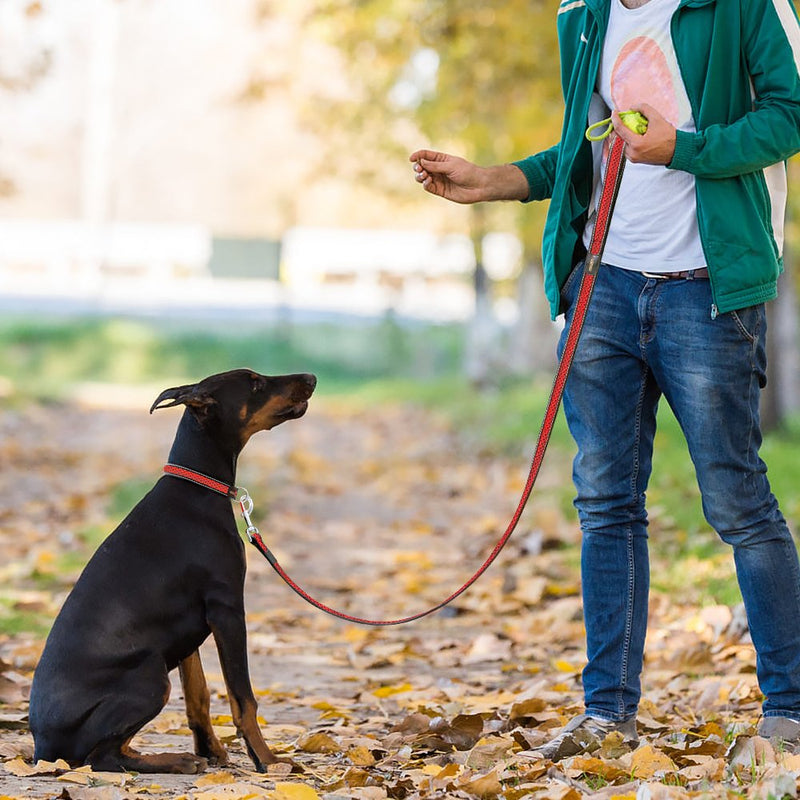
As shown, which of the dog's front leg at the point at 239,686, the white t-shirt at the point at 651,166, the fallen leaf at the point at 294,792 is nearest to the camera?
the fallen leaf at the point at 294,792

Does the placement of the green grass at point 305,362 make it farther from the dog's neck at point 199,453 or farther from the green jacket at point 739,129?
the green jacket at point 739,129

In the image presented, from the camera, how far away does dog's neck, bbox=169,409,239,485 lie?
3809mm

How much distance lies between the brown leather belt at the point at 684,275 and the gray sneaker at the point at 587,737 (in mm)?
1284

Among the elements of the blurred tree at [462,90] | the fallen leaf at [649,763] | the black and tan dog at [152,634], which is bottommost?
the fallen leaf at [649,763]

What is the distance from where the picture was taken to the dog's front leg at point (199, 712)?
3717 millimetres

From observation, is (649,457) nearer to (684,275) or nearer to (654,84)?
(684,275)

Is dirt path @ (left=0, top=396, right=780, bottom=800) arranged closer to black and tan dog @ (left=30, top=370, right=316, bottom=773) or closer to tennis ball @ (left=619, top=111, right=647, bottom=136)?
black and tan dog @ (left=30, top=370, right=316, bottom=773)

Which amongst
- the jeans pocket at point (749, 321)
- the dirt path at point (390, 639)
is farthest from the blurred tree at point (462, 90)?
the jeans pocket at point (749, 321)

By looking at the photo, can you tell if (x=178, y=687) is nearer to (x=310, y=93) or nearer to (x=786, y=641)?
(x=786, y=641)

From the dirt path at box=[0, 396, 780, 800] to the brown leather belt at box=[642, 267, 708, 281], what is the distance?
4.25 feet

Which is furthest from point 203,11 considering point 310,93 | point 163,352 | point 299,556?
point 299,556

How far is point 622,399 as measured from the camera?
348 cm

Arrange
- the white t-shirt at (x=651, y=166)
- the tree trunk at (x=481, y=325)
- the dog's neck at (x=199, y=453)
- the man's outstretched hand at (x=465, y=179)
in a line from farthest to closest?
the tree trunk at (x=481, y=325)
the dog's neck at (x=199, y=453)
the man's outstretched hand at (x=465, y=179)
the white t-shirt at (x=651, y=166)

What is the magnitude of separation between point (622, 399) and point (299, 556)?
4.67m
